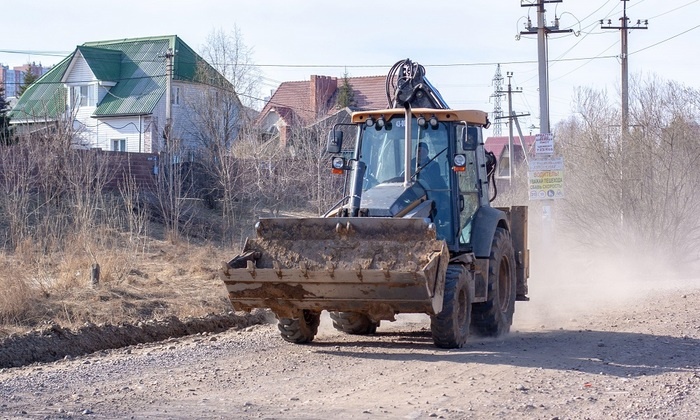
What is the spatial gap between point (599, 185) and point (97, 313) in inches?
623

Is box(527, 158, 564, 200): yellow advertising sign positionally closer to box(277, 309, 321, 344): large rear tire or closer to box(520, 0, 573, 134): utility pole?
box(520, 0, 573, 134): utility pole

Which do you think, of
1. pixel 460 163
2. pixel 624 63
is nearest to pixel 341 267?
pixel 460 163

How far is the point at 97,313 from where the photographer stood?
14.2 m

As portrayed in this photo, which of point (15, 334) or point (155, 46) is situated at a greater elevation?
point (155, 46)

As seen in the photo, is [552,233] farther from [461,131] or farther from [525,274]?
[461,131]

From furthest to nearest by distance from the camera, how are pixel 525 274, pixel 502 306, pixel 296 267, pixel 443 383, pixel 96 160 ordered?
pixel 96 160
pixel 525 274
pixel 502 306
pixel 296 267
pixel 443 383

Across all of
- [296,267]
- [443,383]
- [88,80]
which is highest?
[88,80]

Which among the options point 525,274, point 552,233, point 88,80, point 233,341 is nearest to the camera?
point 233,341

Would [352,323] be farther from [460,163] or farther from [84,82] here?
[84,82]

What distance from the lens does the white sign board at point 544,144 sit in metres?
23.1

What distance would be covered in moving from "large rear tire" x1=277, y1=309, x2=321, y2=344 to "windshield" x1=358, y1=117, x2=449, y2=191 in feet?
5.72

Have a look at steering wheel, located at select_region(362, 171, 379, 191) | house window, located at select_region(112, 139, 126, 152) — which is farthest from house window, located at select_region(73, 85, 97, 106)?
steering wheel, located at select_region(362, 171, 379, 191)

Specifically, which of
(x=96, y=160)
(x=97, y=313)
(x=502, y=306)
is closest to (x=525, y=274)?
(x=502, y=306)

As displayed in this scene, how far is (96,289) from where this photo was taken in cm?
1569
